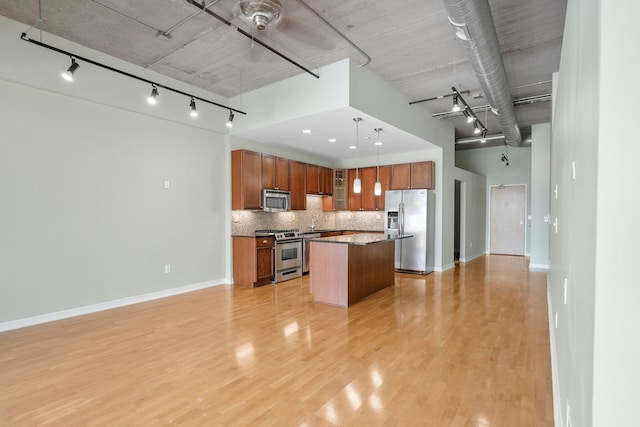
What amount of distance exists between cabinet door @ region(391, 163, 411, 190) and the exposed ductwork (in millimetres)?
2610

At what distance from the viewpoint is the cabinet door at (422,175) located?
23.1 feet

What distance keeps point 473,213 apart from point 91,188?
29.7ft

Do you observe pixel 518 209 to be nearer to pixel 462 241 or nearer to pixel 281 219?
pixel 462 241

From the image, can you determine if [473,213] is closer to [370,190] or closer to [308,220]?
[370,190]

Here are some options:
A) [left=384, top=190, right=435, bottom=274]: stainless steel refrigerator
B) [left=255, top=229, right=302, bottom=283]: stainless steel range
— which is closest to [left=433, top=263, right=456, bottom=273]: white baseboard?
[left=384, top=190, right=435, bottom=274]: stainless steel refrigerator

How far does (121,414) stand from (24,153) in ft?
11.1

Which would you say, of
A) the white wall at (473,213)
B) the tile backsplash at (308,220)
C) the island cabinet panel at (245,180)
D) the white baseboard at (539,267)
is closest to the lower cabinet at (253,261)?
the tile backsplash at (308,220)

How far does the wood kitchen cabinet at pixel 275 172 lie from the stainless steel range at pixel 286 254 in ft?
3.22

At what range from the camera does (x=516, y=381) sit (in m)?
2.56

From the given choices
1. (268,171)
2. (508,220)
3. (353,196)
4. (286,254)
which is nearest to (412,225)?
(353,196)

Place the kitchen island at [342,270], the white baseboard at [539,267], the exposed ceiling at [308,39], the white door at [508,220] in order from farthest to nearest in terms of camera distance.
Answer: the white door at [508,220]
the white baseboard at [539,267]
the kitchen island at [342,270]
the exposed ceiling at [308,39]

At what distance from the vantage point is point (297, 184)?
7.12 m

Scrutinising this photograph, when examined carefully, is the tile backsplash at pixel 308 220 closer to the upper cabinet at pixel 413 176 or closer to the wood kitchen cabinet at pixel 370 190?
the wood kitchen cabinet at pixel 370 190

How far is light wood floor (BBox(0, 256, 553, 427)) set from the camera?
2.16 metres
